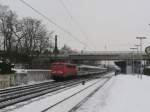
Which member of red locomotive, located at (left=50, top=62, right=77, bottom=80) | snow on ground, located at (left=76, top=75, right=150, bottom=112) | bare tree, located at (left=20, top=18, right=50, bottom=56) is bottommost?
snow on ground, located at (left=76, top=75, right=150, bottom=112)

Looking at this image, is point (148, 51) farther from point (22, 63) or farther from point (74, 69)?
point (22, 63)

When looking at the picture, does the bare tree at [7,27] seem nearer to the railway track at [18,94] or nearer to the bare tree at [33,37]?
the bare tree at [33,37]

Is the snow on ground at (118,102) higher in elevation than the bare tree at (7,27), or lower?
lower

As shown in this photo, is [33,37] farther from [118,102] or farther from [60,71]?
[118,102]

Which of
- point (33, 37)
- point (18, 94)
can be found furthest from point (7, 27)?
point (18, 94)

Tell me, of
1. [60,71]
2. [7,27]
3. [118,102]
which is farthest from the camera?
[7,27]

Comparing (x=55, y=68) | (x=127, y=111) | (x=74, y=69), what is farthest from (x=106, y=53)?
(x=127, y=111)

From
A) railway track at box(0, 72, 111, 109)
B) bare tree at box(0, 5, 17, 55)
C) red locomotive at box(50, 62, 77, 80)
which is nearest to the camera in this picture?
railway track at box(0, 72, 111, 109)

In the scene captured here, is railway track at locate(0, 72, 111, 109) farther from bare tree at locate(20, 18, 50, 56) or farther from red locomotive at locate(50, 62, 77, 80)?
bare tree at locate(20, 18, 50, 56)

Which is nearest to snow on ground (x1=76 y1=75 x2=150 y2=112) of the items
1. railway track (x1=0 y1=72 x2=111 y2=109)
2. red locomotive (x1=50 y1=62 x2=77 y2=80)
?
railway track (x1=0 y1=72 x2=111 y2=109)

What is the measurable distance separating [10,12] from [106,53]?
109 feet

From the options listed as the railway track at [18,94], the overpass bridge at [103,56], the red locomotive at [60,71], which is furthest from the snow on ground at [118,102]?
the overpass bridge at [103,56]

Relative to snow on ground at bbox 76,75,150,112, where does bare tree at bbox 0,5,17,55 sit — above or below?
above

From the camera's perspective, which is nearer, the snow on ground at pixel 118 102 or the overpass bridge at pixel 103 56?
the snow on ground at pixel 118 102
